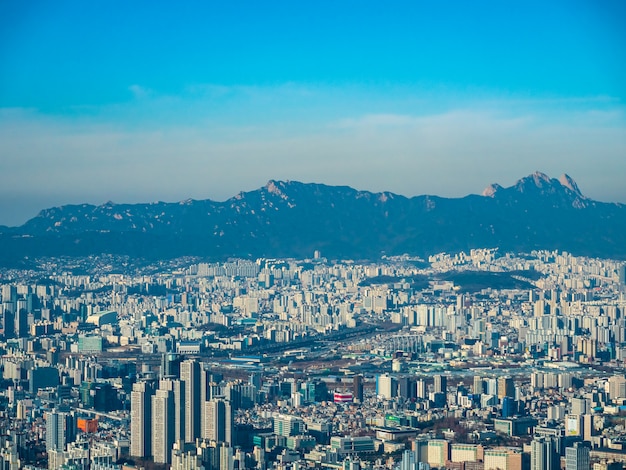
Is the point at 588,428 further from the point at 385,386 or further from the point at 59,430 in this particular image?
the point at 59,430

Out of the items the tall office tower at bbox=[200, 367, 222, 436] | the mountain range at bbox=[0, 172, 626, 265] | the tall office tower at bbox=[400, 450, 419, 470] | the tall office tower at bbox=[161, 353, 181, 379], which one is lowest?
the tall office tower at bbox=[400, 450, 419, 470]

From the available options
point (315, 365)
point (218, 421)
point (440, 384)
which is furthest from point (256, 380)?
point (218, 421)

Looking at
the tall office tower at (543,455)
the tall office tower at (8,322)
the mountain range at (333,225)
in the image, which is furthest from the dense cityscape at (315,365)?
the mountain range at (333,225)

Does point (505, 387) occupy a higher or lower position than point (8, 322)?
lower

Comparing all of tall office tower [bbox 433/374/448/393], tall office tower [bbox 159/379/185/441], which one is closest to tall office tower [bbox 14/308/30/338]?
tall office tower [bbox 433/374/448/393]

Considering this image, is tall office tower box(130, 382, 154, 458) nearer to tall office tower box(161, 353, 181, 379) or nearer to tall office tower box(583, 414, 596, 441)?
tall office tower box(161, 353, 181, 379)

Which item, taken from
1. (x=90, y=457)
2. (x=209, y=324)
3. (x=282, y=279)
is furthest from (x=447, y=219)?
(x=90, y=457)

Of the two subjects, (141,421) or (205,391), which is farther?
(205,391)
